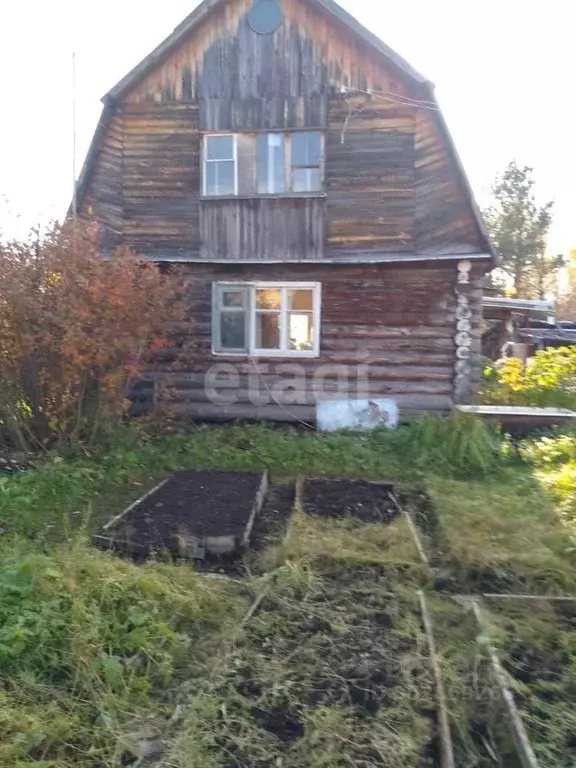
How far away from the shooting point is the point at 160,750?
9.59 ft

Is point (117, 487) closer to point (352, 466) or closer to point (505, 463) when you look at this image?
point (352, 466)

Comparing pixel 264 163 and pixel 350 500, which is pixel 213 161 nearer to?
pixel 264 163

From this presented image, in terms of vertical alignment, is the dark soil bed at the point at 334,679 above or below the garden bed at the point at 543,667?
above

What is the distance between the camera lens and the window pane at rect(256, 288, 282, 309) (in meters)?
10.5

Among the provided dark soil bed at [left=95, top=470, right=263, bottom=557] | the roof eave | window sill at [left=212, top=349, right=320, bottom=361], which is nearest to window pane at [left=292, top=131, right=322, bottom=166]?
the roof eave

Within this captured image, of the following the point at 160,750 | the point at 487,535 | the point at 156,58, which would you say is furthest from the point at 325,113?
the point at 160,750

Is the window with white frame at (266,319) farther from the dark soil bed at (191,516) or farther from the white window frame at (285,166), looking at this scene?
the dark soil bed at (191,516)

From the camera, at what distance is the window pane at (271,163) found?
33.8 ft

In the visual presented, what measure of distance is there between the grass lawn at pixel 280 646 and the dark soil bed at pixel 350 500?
35 centimetres

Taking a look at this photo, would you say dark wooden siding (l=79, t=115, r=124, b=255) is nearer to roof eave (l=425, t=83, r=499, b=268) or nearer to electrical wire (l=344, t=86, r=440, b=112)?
electrical wire (l=344, t=86, r=440, b=112)

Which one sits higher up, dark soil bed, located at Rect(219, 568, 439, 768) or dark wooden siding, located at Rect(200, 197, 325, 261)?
dark wooden siding, located at Rect(200, 197, 325, 261)

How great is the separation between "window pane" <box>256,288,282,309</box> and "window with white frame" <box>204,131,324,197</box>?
166 cm

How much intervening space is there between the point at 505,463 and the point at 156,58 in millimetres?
8773

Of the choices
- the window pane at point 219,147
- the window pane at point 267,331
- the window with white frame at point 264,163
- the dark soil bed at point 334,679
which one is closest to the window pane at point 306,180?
the window with white frame at point 264,163
